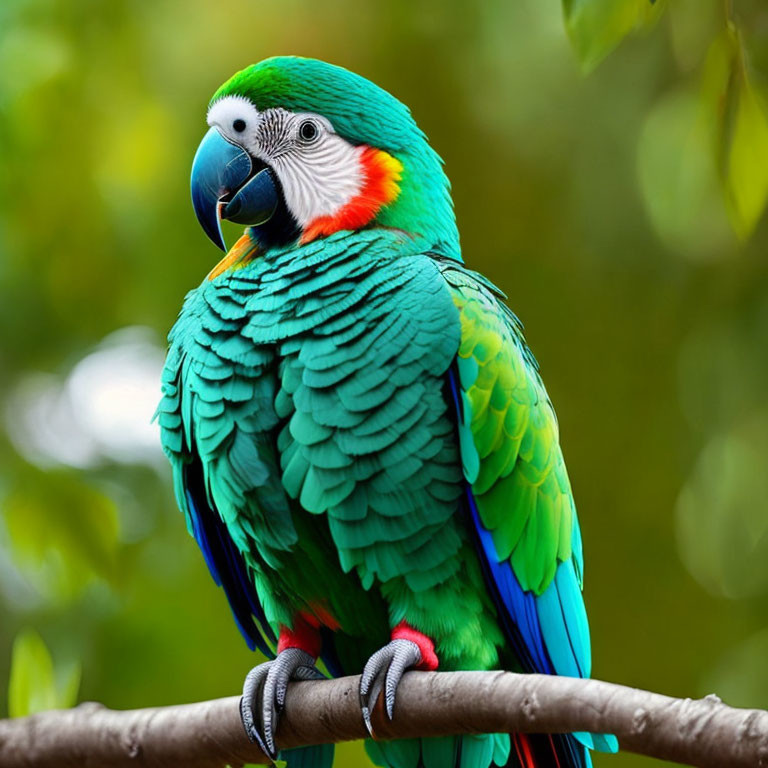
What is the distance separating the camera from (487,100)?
155 inches

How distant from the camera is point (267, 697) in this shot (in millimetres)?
1996

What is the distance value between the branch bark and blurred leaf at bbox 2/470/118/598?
2.24 feet

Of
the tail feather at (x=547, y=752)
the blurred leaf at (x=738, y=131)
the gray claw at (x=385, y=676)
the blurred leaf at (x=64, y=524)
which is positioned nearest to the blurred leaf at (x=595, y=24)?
the blurred leaf at (x=738, y=131)

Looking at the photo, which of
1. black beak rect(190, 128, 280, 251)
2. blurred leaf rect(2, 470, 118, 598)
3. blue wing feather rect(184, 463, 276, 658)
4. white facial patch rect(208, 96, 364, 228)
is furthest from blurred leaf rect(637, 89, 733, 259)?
blurred leaf rect(2, 470, 118, 598)

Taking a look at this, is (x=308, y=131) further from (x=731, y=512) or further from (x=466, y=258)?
(x=466, y=258)

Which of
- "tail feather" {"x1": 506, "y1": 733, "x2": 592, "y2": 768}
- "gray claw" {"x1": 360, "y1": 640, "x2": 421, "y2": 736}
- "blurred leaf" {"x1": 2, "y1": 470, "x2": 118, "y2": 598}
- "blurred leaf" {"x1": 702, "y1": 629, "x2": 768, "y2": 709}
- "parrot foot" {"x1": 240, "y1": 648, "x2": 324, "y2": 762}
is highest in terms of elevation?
"blurred leaf" {"x1": 2, "y1": 470, "x2": 118, "y2": 598}

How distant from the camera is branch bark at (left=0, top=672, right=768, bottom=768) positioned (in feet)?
4.37

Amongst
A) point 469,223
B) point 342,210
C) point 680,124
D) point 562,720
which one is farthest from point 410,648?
point 469,223

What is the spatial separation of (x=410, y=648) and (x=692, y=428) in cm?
177

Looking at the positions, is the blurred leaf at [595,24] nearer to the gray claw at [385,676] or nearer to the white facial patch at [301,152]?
the white facial patch at [301,152]

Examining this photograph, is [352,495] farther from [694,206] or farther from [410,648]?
[694,206]

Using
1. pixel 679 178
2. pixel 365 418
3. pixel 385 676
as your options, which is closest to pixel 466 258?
pixel 679 178

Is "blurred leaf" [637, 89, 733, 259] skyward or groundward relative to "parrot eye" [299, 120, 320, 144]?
groundward

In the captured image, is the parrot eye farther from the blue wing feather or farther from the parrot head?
the blue wing feather
